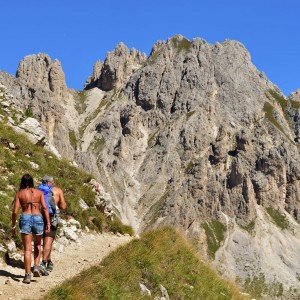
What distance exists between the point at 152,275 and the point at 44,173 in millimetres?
10628

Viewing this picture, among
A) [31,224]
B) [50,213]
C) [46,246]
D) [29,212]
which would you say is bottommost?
[46,246]

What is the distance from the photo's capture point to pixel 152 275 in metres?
15.6

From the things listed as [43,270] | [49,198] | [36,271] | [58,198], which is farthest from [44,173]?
[36,271]

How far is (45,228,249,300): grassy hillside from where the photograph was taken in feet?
41.9

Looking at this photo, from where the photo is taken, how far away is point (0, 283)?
12641 millimetres

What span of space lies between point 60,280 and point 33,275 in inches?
34.0

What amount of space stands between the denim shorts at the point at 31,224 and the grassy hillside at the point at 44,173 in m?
5.85

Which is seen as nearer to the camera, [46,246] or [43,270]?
[43,270]

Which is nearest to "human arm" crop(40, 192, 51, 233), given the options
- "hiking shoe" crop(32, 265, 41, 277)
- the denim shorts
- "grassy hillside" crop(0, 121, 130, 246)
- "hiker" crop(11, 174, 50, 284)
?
"hiker" crop(11, 174, 50, 284)

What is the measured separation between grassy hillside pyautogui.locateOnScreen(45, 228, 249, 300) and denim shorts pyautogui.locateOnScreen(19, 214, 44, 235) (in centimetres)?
190

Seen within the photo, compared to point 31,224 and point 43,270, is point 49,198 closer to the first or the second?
point 31,224

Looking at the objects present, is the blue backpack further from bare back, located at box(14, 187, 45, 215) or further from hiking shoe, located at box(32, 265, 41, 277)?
hiking shoe, located at box(32, 265, 41, 277)

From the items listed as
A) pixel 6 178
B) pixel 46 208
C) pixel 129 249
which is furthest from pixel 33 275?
pixel 6 178

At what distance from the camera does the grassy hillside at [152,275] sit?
12773 mm
